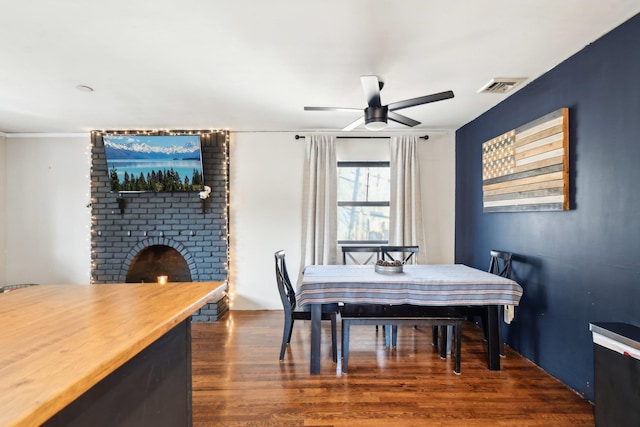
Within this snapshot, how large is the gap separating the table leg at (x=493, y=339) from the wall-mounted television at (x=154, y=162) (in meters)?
3.48

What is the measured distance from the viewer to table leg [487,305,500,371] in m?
2.58

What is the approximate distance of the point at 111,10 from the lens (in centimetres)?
177

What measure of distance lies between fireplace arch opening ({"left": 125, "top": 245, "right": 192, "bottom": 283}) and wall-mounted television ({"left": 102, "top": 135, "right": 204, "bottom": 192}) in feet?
2.87

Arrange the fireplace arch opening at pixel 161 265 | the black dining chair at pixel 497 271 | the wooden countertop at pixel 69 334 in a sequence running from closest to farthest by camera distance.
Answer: the wooden countertop at pixel 69 334 → the black dining chair at pixel 497 271 → the fireplace arch opening at pixel 161 265

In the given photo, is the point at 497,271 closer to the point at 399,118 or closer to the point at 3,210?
the point at 399,118

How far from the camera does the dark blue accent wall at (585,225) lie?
6.25ft

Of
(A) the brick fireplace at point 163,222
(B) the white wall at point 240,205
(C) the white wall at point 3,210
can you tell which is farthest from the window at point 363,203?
(C) the white wall at point 3,210

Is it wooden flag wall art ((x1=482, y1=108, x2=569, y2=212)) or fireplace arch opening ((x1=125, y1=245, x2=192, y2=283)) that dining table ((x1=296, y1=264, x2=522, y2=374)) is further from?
fireplace arch opening ((x1=125, y1=245, x2=192, y2=283))

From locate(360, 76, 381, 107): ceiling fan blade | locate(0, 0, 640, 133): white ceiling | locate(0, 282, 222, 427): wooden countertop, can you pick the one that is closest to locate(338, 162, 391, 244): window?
locate(0, 0, 640, 133): white ceiling

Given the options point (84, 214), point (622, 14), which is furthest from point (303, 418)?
point (84, 214)

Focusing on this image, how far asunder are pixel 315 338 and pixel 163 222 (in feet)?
9.03

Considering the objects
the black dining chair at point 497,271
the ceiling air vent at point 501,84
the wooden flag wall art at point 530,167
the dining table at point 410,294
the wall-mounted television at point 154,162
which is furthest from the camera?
the wall-mounted television at point 154,162

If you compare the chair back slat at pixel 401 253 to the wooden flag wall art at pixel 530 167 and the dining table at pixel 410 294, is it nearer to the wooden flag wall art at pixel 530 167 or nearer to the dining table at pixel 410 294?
the wooden flag wall art at pixel 530 167

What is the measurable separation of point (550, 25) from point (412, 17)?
862 millimetres
